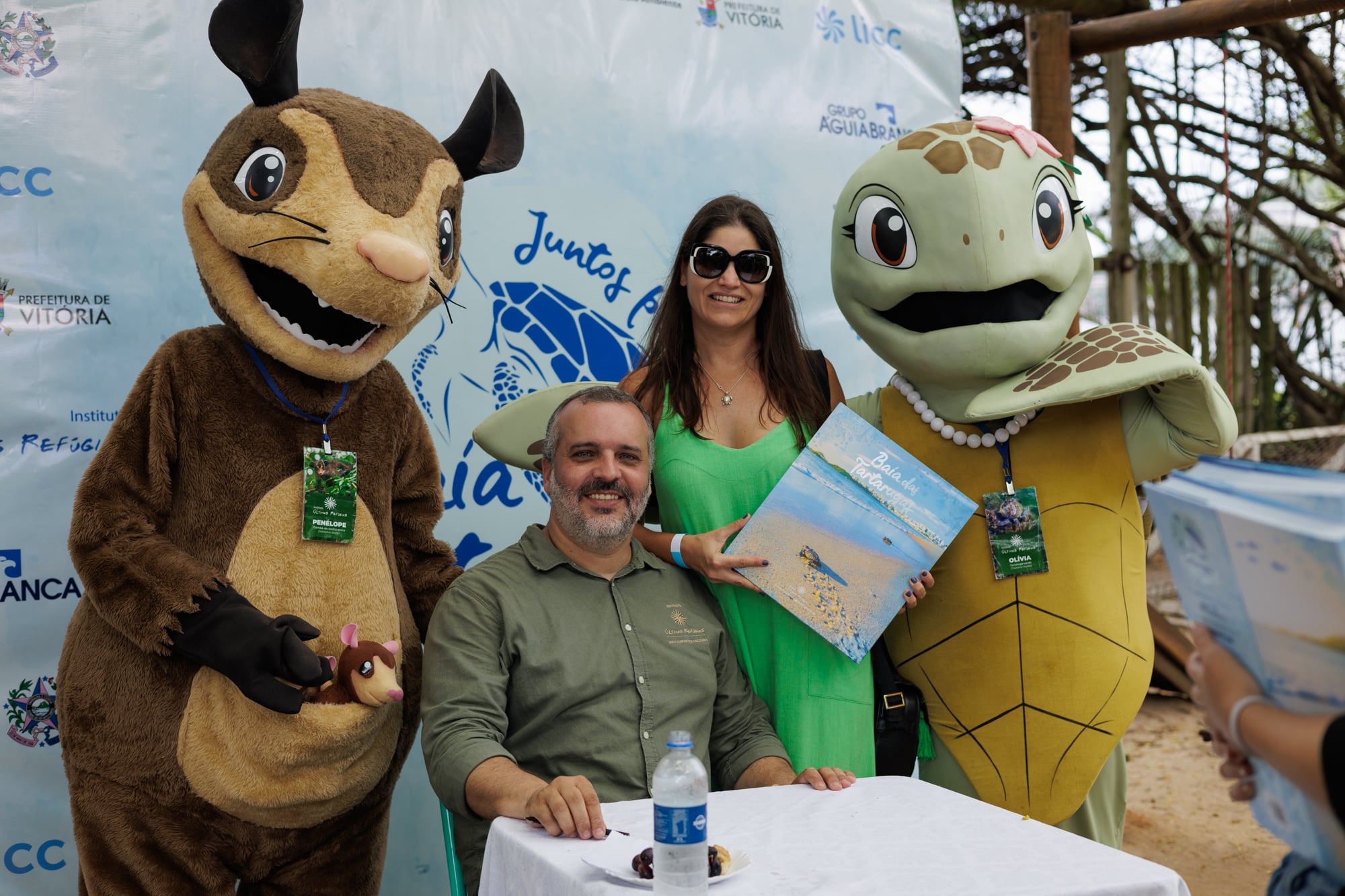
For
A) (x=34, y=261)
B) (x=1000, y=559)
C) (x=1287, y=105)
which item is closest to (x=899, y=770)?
(x=1000, y=559)

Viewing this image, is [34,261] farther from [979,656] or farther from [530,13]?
[979,656]

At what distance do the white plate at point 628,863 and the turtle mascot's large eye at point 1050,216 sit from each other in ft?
4.84

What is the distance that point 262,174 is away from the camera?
2168 millimetres

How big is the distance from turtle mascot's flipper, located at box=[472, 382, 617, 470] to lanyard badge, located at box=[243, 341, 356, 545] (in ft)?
1.47

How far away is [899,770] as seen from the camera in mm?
2500

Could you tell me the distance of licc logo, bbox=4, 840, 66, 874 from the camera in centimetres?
281

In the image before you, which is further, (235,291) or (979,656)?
(979,656)

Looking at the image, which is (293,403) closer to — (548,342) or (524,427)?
(524,427)

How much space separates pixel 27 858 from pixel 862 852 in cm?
226

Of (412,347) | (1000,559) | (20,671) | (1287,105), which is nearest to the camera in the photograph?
(1000,559)

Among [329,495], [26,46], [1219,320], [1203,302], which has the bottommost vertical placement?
[329,495]

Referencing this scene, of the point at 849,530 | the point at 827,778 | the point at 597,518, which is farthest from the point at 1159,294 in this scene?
the point at 827,778

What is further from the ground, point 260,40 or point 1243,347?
point 260,40

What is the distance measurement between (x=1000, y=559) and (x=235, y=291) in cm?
167
